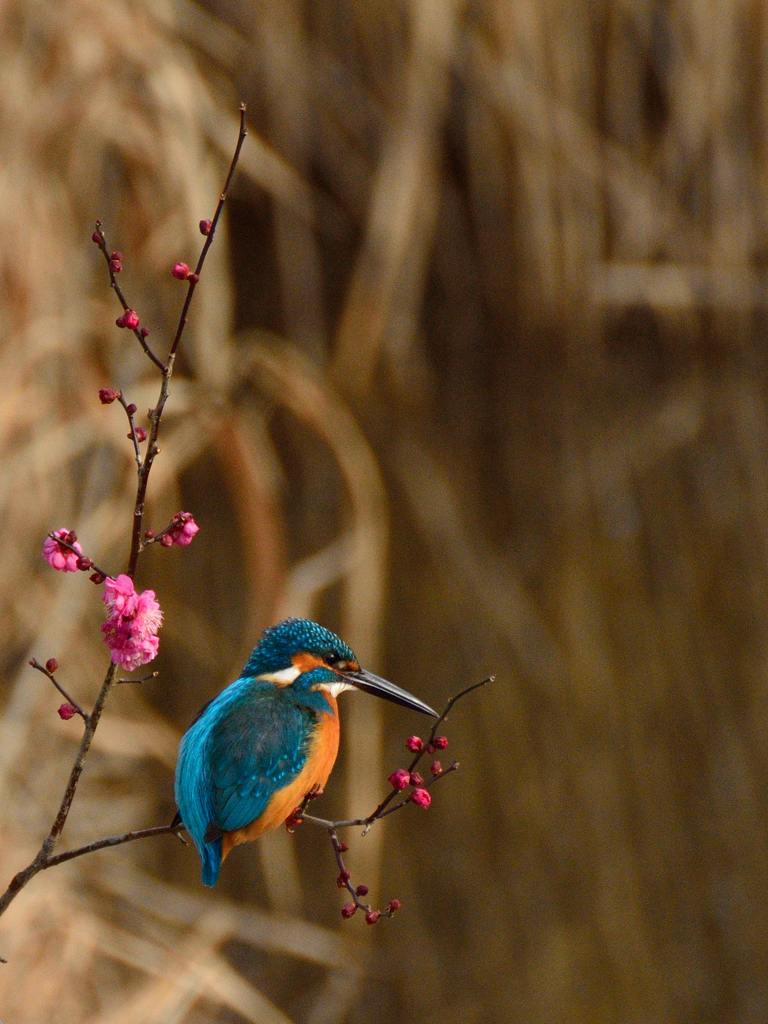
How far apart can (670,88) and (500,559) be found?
93 cm

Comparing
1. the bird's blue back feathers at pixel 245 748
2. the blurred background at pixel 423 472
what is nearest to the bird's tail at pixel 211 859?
the bird's blue back feathers at pixel 245 748

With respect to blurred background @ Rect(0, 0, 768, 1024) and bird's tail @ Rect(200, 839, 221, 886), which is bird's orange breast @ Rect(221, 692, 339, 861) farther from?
blurred background @ Rect(0, 0, 768, 1024)

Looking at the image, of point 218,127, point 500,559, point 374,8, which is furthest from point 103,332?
point 500,559

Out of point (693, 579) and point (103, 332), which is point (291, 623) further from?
point (693, 579)

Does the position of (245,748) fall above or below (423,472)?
below

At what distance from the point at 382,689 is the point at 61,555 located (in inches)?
3.6

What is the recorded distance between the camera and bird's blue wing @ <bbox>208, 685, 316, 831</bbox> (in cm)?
32

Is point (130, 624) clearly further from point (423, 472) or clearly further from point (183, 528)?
point (423, 472)

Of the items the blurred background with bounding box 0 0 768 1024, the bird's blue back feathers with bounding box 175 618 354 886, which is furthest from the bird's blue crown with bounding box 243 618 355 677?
the blurred background with bounding box 0 0 768 1024

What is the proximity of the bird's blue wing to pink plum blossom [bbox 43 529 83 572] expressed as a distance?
0.07 m

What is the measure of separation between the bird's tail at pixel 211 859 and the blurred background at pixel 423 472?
1110 mm

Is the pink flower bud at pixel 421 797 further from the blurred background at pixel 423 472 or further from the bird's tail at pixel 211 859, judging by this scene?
the blurred background at pixel 423 472

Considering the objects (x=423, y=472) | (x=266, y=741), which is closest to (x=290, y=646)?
(x=266, y=741)

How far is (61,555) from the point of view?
30 cm
